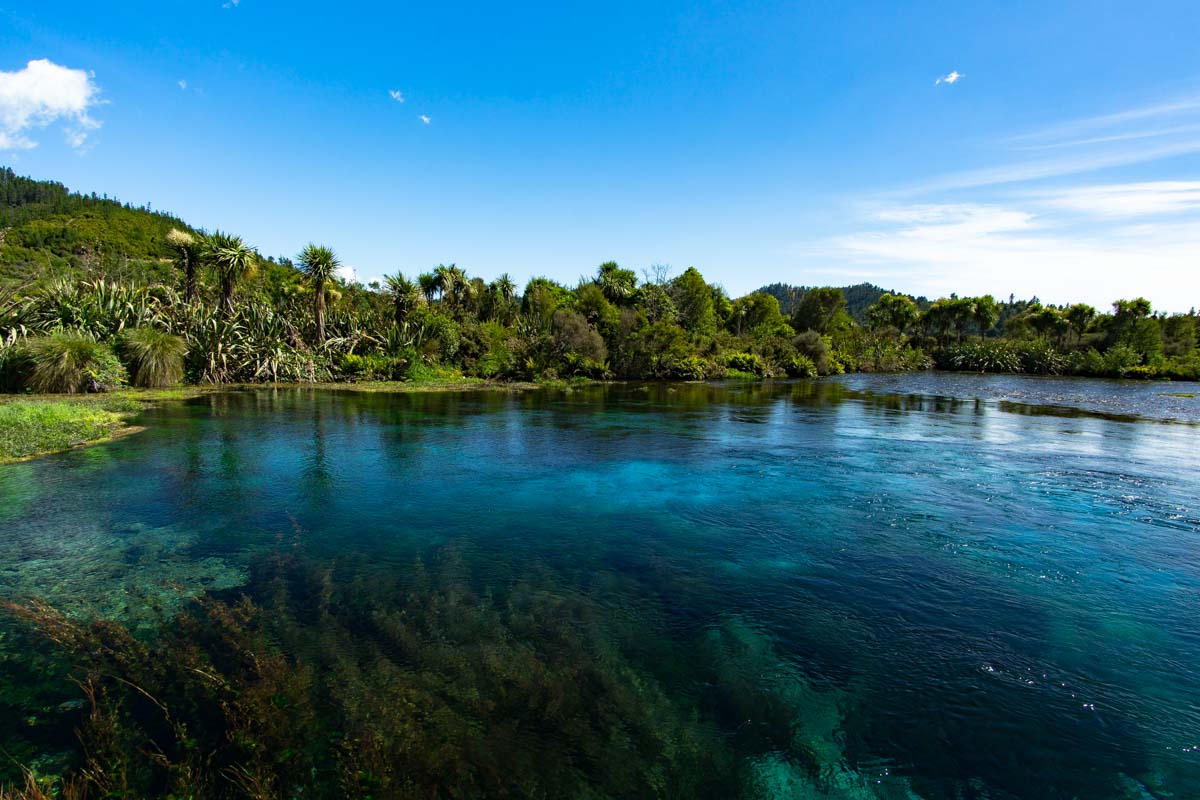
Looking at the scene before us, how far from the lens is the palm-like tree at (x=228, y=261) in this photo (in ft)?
124

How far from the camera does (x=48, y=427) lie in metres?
18.3

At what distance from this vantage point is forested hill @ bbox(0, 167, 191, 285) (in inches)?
3413

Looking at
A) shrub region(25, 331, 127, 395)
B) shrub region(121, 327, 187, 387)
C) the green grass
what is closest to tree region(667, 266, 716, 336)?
shrub region(121, 327, 187, 387)

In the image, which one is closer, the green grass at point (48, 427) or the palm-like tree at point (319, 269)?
the green grass at point (48, 427)

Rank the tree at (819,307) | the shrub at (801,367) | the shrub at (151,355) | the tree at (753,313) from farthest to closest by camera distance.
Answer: the tree at (819,307), the tree at (753,313), the shrub at (801,367), the shrub at (151,355)

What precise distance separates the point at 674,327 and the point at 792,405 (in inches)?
800

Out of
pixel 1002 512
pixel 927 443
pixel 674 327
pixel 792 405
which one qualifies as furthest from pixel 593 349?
pixel 1002 512

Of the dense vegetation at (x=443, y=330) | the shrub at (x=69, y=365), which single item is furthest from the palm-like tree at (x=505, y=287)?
the shrub at (x=69, y=365)

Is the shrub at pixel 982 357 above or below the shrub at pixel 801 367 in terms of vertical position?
above

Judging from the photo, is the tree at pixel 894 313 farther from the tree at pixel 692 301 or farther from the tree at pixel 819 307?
the tree at pixel 692 301

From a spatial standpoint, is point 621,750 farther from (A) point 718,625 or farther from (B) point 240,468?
(B) point 240,468

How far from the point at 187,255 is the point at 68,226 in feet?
229

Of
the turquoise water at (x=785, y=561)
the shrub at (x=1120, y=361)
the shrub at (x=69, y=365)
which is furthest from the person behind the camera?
the shrub at (x=1120, y=361)

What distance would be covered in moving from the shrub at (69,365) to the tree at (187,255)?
34.1ft
